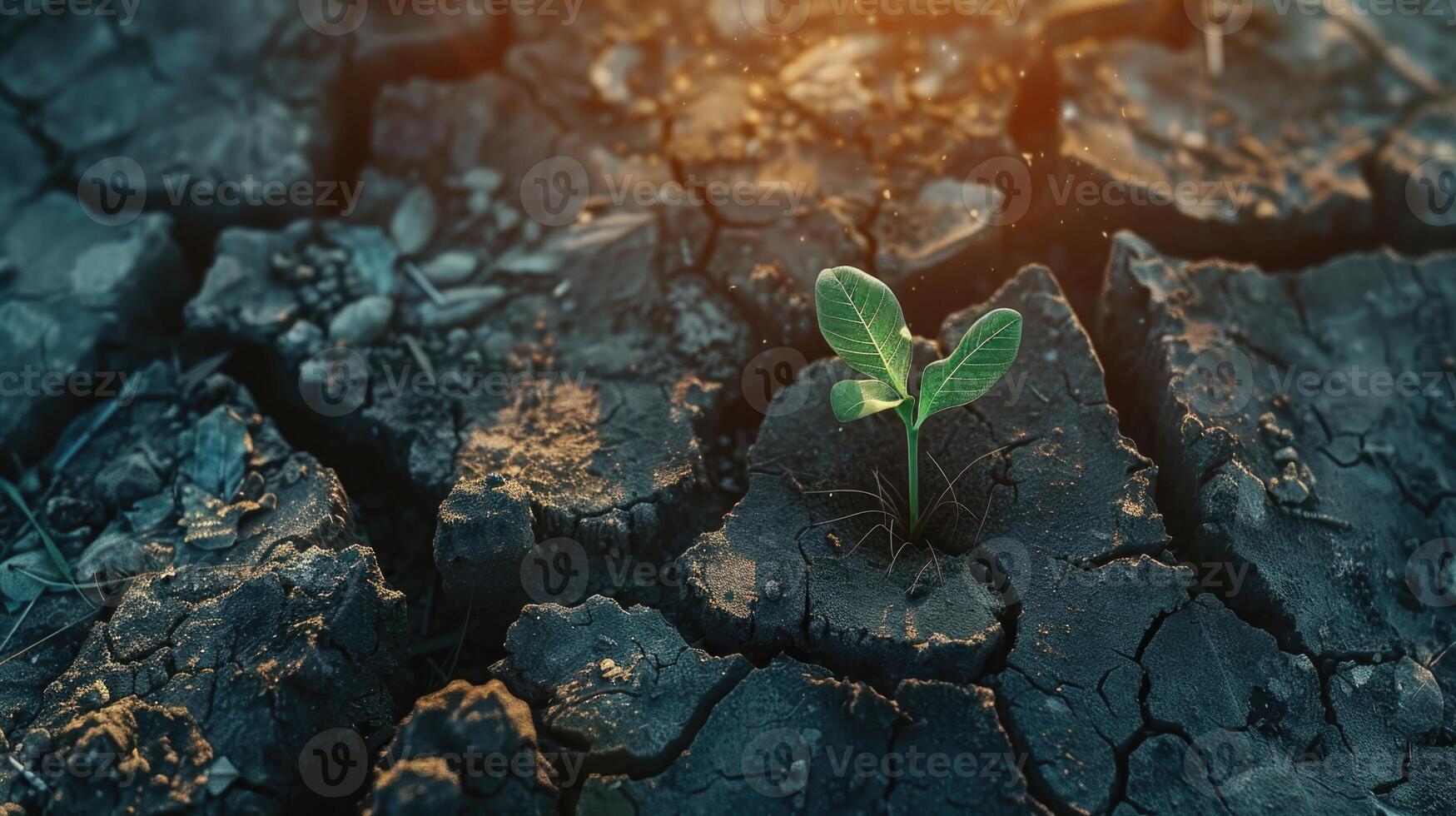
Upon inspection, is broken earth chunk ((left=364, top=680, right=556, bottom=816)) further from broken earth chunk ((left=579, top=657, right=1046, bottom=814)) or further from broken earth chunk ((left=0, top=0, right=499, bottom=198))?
broken earth chunk ((left=0, top=0, right=499, bottom=198))

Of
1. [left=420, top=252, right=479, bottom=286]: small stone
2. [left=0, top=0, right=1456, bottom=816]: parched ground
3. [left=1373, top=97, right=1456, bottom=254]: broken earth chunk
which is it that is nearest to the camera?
[left=0, top=0, right=1456, bottom=816]: parched ground

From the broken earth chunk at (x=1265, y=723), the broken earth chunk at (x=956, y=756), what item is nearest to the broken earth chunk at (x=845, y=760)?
the broken earth chunk at (x=956, y=756)

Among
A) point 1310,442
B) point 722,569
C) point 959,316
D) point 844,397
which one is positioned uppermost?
Result: point 844,397

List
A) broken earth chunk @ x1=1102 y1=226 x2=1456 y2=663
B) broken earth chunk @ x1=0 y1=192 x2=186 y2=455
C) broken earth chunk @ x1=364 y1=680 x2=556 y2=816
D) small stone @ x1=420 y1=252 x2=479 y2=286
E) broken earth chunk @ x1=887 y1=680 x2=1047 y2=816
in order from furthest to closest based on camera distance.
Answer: small stone @ x1=420 y1=252 x2=479 y2=286, broken earth chunk @ x1=0 y1=192 x2=186 y2=455, broken earth chunk @ x1=1102 y1=226 x2=1456 y2=663, broken earth chunk @ x1=887 y1=680 x2=1047 y2=816, broken earth chunk @ x1=364 y1=680 x2=556 y2=816

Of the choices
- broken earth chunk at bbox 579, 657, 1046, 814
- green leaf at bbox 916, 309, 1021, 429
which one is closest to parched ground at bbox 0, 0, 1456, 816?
broken earth chunk at bbox 579, 657, 1046, 814

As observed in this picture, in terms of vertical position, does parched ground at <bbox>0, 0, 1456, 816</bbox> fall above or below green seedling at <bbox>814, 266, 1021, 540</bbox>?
below

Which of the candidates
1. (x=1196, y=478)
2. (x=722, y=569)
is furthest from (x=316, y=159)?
(x=1196, y=478)

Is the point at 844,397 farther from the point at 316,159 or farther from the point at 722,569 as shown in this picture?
the point at 316,159

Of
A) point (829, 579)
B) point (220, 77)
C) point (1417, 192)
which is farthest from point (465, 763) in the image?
point (1417, 192)
